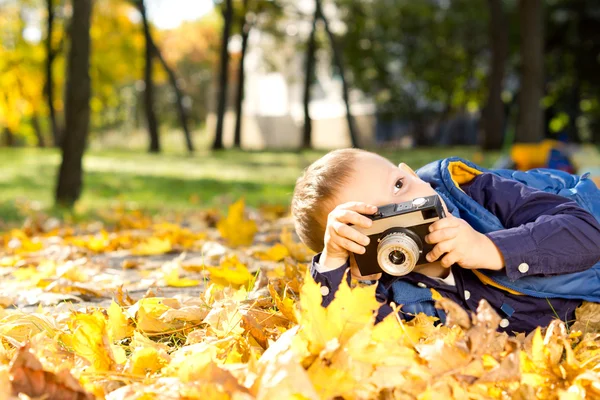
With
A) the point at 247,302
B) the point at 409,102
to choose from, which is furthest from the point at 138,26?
the point at 247,302

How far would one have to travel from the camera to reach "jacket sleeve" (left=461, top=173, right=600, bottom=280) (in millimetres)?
1789

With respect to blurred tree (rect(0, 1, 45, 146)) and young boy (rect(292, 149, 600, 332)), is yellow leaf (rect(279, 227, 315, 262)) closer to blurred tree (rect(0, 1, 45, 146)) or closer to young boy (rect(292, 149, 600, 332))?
young boy (rect(292, 149, 600, 332))

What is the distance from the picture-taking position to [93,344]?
57.6 inches

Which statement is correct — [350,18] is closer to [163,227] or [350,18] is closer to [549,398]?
[163,227]

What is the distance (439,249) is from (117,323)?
0.89 m

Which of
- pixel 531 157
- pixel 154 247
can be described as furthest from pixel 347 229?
pixel 531 157

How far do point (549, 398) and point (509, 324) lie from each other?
70 cm

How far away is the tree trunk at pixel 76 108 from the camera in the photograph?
6.06 m

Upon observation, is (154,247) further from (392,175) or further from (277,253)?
(392,175)

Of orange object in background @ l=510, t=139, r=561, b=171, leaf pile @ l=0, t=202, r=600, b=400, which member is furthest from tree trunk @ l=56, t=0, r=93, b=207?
leaf pile @ l=0, t=202, r=600, b=400

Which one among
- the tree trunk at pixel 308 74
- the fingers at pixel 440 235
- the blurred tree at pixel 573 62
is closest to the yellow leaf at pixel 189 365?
the fingers at pixel 440 235

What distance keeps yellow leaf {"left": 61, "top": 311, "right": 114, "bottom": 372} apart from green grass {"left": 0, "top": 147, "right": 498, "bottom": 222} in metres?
4.31

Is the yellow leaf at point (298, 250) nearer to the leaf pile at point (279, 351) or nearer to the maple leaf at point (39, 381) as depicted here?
the leaf pile at point (279, 351)

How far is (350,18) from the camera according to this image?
25188 millimetres
